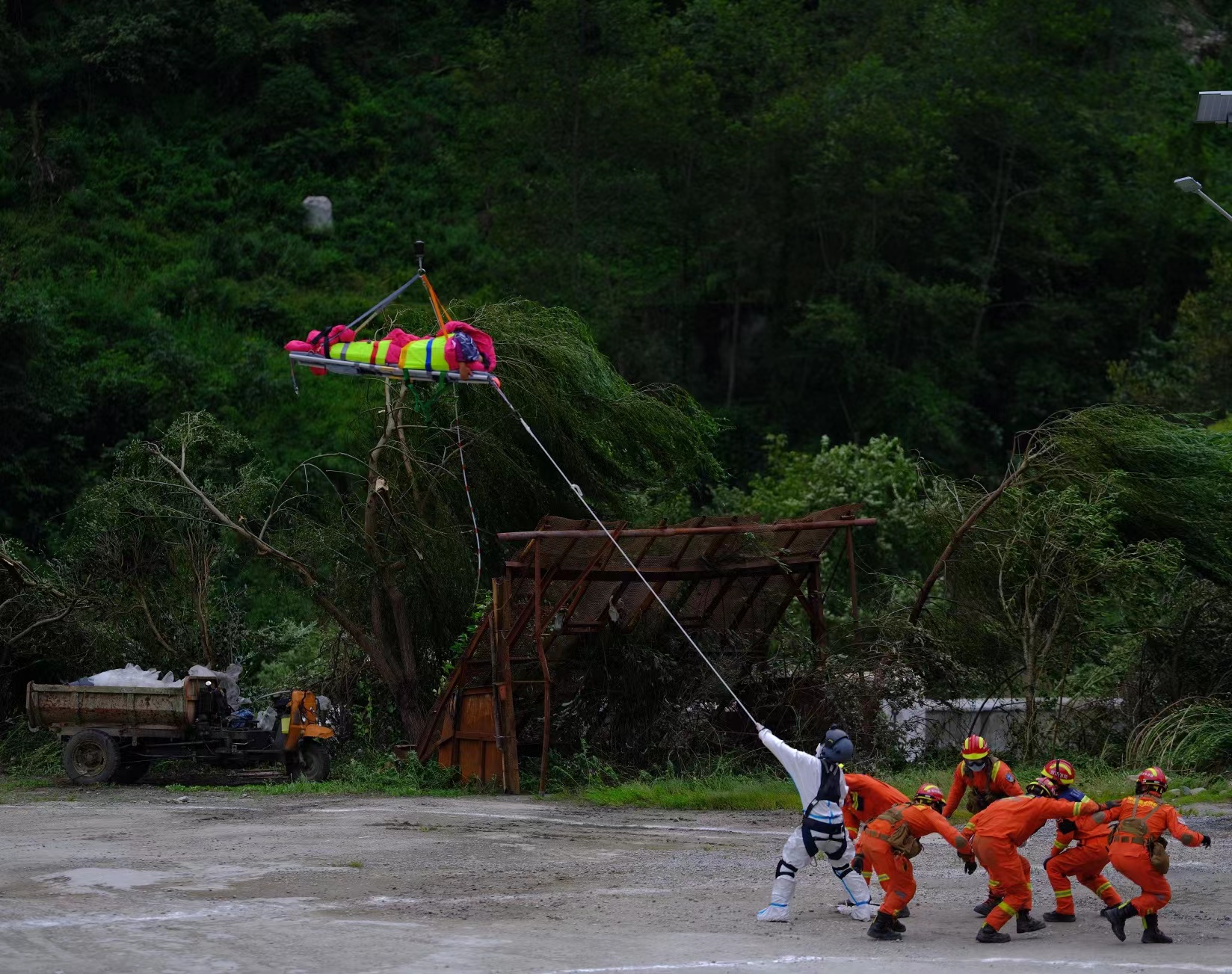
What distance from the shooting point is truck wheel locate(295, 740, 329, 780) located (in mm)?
19719

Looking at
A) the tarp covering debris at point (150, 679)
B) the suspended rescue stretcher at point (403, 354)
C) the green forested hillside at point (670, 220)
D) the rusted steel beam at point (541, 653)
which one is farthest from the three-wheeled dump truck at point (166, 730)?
the green forested hillside at point (670, 220)

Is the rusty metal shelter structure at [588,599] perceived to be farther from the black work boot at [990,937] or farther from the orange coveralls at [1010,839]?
the black work boot at [990,937]

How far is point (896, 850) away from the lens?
9773 millimetres

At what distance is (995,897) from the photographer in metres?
9.86

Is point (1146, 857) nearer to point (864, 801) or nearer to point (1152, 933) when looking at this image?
point (1152, 933)

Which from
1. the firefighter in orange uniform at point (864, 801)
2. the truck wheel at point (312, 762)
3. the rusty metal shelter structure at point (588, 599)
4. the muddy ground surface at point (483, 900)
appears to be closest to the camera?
the muddy ground surface at point (483, 900)

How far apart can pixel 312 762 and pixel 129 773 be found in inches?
94.7

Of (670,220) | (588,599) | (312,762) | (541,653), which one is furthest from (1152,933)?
(670,220)

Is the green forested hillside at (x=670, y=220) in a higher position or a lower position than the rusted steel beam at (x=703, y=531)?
higher

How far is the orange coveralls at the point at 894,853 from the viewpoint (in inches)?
384

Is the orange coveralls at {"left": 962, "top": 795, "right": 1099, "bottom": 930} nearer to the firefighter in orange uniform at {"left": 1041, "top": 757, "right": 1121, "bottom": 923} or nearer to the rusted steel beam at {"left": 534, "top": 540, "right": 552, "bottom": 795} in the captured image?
the firefighter in orange uniform at {"left": 1041, "top": 757, "right": 1121, "bottom": 923}

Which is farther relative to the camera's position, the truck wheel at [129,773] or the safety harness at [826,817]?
the truck wheel at [129,773]

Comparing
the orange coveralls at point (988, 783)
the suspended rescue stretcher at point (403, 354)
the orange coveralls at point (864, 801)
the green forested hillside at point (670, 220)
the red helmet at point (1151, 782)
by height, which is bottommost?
the orange coveralls at point (864, 801)

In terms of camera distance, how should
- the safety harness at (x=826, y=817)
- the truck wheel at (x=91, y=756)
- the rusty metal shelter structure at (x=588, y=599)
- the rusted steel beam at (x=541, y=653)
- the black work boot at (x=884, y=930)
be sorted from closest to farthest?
the black work boot at (x=884, y=930) < the safety harness at (x=826, y=817) < the rusted steel beam at (x=541, y=653) < the rusty metal shelter structure at (x=588, y=599) < the truck wheel at (x=91, y=756)
